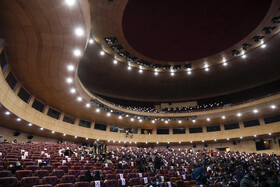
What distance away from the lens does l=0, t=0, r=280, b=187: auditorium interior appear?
7.30m

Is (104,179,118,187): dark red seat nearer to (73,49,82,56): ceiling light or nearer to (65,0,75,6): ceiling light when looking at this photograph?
(65,0,75,6): ceiling light

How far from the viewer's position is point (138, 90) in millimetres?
26500

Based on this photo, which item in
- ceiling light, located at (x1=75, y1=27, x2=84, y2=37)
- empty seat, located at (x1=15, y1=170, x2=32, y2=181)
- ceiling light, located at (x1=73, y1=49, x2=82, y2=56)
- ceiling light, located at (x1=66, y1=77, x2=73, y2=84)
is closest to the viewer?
empty seat, located at (x1=15, y1=170, x2=32, y2=181)

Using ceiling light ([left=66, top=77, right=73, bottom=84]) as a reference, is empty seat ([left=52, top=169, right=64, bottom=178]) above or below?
below

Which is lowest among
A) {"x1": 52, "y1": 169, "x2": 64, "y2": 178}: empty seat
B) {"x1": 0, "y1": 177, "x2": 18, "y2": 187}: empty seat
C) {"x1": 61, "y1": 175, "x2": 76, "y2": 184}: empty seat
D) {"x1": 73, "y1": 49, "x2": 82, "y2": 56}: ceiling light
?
{"x1": 0, "y1": 177, "x2": 18, "y2": 187}: empty seat

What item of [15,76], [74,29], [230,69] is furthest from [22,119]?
[230,69]

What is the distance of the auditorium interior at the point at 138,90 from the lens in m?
7.30

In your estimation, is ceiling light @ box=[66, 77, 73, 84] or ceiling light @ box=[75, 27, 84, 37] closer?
ceiling light @ box=[75, 27, 84, 37]

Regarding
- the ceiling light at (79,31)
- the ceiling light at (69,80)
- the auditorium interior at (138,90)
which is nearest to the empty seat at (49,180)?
the auditorium interior at (138,90)

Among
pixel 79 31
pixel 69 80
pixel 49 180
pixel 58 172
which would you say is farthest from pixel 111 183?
pixel 69 80

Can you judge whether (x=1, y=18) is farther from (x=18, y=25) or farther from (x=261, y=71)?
(x=261, y=71)

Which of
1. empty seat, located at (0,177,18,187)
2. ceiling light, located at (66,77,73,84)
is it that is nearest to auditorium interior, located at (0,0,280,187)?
empty seat, located at (0,177,18,187)

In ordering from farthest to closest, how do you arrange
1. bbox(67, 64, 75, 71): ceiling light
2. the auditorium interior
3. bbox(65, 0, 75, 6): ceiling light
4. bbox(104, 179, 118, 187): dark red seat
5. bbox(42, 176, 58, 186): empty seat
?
bbox(67, 64, 75, 71): ceiling light < the auditorium interior < bbox(65, 0, 75, 6): ceiling light < bbox(104, 179, 118, 187): dark red seat < bbox(42, 176, 58, 186): empty seat

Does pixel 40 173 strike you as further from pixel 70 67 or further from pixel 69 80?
pixel 69 80
